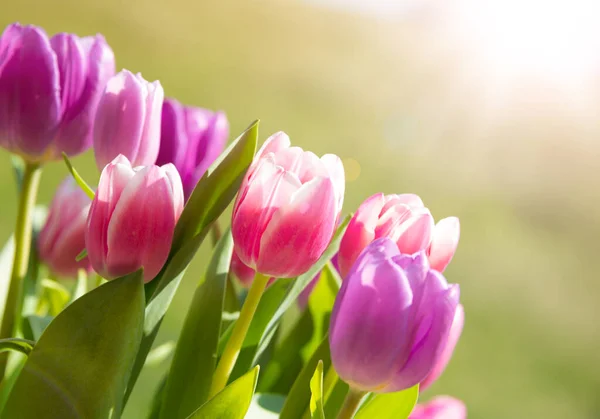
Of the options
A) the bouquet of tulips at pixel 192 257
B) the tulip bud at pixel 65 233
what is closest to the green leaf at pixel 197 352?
the bouquet of tulips at pixel 192 257

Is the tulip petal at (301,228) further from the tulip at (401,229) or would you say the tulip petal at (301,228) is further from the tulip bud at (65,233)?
the tulip bud at (65,233)

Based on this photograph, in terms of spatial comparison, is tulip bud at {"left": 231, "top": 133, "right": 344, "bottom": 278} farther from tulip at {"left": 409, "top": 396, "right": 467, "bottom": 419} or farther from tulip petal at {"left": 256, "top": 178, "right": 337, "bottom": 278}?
tulip at {"left": 409, "top": 396, "right": 467, "bottom": 419}

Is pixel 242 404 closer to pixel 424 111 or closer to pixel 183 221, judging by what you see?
pixel 183 221

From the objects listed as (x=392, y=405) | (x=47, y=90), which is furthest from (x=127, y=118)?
(x=392, y=405)

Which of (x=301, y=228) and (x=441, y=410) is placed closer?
(x=301, y=228)

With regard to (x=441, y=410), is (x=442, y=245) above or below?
above

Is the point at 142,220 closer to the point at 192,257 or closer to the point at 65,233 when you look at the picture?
the point at 192,257
